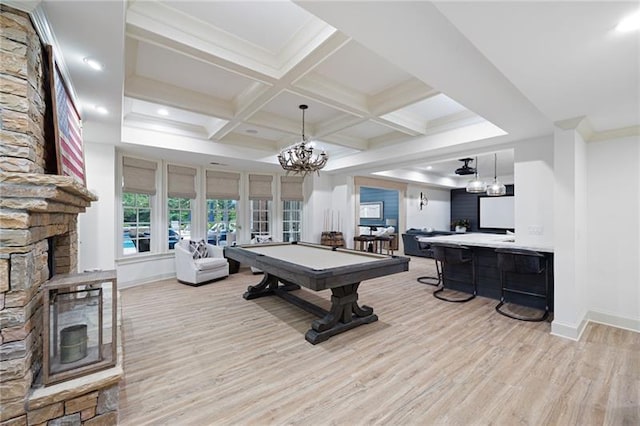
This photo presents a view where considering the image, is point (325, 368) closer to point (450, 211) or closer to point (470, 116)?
point (470, 116)

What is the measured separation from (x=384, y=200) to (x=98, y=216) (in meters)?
9.58

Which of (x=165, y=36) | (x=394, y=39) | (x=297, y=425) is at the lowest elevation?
(x=297, y=425)

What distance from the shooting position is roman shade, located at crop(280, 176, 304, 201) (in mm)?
7543

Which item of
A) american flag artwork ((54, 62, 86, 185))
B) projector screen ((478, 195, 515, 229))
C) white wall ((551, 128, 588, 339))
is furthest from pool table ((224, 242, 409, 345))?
projector screen ((478, 195, 515, 229))

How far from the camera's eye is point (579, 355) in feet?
8.89

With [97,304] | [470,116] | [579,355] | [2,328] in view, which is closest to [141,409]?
[97,304]

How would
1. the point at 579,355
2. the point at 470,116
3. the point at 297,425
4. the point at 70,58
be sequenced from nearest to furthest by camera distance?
the point at 297,425 < the point at 70,58 < the point at 579,355 < the point at 470,116

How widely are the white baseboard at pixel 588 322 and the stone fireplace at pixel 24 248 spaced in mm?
4233

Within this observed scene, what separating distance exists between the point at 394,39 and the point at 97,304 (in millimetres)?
2658

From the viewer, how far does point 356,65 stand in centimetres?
293

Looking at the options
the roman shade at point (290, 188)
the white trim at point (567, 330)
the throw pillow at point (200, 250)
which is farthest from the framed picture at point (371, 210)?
the white trim at point (567, 330)

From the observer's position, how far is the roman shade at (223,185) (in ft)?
21.3

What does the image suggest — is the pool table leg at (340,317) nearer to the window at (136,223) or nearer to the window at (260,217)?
the window at (136,223)

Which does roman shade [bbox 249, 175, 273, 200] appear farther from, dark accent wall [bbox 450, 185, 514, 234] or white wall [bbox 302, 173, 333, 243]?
dark accent wall [bbox 450, 185, 514, 234]
